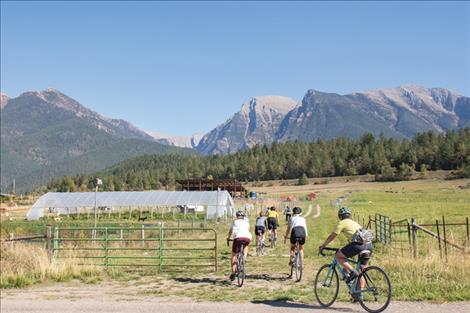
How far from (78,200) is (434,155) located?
10385 centimetres

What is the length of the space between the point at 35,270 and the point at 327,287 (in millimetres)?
10086

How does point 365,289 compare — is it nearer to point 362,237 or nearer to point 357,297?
point 357,297

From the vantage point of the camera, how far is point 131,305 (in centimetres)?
1250

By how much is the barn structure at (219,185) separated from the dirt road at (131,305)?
8764cm

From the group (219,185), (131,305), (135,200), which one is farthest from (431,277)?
(219,185)

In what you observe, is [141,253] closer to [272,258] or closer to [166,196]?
[272,258]

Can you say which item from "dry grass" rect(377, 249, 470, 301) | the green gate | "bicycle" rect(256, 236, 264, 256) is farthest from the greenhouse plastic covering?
"dry grass" rect(377, 249, 470, 301)

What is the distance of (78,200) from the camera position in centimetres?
7356

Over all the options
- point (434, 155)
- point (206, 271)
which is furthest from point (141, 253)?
point (434, 155)

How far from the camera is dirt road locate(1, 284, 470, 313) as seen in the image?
449 inches

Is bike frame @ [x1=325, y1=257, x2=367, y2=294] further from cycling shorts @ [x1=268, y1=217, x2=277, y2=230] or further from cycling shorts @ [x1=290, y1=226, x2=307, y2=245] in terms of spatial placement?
cycling shorts @ [x1=268, y1=217, x2=277, y2=230]

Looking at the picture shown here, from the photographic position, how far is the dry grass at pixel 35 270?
53.2 ft

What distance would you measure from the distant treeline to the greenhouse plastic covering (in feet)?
265

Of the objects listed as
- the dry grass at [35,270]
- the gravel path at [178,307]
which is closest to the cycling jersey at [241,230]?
the gravel path at [178,307]
